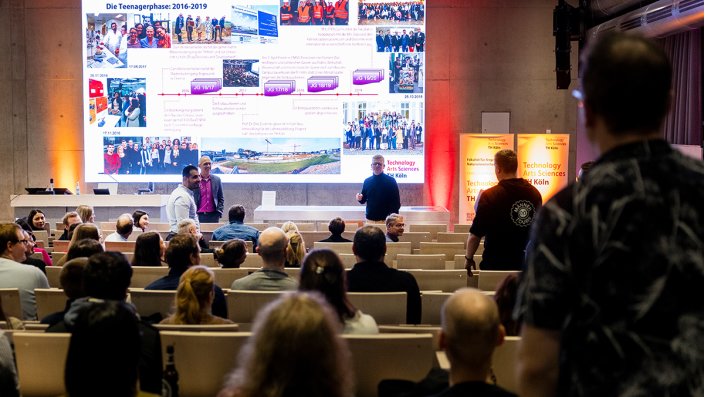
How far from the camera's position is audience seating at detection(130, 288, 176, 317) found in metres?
4.70

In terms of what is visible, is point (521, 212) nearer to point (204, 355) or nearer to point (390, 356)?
point (390, 356)

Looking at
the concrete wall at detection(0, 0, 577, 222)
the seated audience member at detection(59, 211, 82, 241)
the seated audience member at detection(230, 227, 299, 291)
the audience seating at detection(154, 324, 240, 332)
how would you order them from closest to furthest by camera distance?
the audience seating at detection(154, 324, 240, 332) → the seated audience member at detection(230, 227, 299, 291) → the seated audience member at detection(59, 211, 82, 241) → the concrete wall at detection(0, 0, 577, 222)

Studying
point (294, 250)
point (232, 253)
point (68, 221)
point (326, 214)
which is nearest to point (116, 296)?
point (232, 253)

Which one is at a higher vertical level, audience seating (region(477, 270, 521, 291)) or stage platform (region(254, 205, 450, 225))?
audience seating (region(477, 270, 521, 291))

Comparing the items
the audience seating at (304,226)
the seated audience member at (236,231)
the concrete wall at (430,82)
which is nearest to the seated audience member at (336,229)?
the seated audience member at (236,231)

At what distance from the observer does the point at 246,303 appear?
4.67m

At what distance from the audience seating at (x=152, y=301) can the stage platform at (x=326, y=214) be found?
8309 millimetres

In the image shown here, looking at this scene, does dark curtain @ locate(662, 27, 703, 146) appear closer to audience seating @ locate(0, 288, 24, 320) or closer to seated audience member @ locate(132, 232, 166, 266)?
seated audience member @ locate(132, 232, 166, 266)

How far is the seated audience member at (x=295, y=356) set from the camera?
1.95 meters

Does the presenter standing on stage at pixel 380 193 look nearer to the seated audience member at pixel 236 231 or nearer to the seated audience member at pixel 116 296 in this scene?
the seated audience member at pixel 236 231

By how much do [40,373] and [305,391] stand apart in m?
1.99

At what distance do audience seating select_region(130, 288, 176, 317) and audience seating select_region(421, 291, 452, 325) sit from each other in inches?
56.1

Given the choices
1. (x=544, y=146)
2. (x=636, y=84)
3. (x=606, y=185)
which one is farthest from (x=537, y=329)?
(x=544, y=146)

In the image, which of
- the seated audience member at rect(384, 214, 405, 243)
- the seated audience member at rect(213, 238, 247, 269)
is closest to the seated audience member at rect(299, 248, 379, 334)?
the seated audience member at rect(213, 238, 247, 269)
